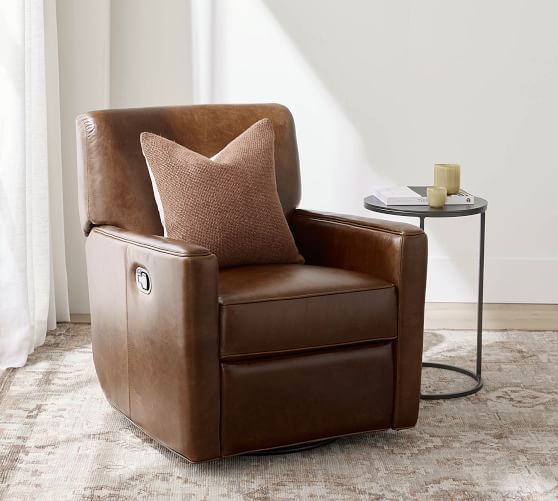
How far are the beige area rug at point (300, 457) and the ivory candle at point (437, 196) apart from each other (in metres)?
0.58

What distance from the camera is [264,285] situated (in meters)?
2.31

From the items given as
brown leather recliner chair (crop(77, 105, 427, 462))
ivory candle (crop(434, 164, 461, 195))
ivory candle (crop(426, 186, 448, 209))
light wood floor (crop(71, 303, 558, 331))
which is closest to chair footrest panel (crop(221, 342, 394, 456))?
brown leather recliner chair (crop(77, 105, 427, 462))

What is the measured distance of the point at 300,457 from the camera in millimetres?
2383

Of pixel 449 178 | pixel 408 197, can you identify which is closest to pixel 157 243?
pixel 408 197

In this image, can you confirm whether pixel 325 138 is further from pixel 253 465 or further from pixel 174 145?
pixel 253 465

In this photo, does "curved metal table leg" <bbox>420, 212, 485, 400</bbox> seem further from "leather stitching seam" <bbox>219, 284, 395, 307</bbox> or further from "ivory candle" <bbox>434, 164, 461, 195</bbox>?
"leather stitching seam" <bbox>219, 284, 395, 307</bbox>

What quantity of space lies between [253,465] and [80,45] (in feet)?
6.49

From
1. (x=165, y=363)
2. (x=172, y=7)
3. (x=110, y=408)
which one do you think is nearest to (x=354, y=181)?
(x=172, y=7)

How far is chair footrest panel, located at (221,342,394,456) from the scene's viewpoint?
2.26 metres

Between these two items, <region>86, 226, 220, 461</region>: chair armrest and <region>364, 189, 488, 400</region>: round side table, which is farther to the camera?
<region>364, 189, 488, 400</region>: round side table

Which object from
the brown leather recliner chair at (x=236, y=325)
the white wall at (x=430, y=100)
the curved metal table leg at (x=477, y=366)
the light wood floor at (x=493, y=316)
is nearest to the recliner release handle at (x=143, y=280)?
the brown leather recliner chair at (x=236, y=325)

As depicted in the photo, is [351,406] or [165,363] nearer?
[165,363]

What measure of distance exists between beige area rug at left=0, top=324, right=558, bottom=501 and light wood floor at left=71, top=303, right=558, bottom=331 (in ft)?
2.28

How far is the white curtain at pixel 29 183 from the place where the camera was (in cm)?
308
